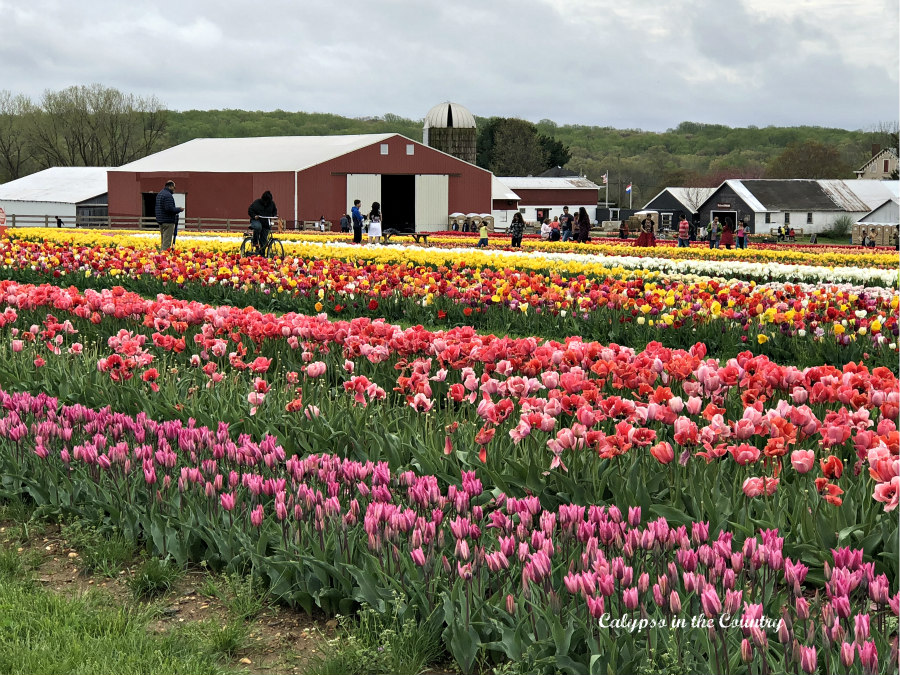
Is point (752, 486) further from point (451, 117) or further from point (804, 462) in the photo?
point (451, 117)

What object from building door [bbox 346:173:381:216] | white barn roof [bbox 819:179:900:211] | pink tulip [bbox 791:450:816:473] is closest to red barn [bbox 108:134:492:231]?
building door [bbox 346:173:381:216]

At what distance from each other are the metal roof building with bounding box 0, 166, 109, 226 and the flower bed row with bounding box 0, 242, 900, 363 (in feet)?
159

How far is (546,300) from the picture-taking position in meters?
12.8

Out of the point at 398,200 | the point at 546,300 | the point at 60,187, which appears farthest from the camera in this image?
the point at 60,187

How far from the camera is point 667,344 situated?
37.7 feet

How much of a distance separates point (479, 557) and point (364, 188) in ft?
160

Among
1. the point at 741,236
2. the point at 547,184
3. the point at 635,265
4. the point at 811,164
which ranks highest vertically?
the point at 811,164

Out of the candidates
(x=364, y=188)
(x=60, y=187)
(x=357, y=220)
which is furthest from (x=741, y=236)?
(x=60, y=187)

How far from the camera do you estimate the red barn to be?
4991 cm

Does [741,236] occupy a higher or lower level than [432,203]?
lower

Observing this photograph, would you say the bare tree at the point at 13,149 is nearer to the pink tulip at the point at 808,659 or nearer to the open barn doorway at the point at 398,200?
the open barn doorway at the point at 398,200

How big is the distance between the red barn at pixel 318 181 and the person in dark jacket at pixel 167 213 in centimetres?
2571

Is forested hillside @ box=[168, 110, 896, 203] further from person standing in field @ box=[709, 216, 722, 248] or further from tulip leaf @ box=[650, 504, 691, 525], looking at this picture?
tulip leaf @ box=[650, 504, 691, 525]

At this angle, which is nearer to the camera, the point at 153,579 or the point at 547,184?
the point at 153,579
